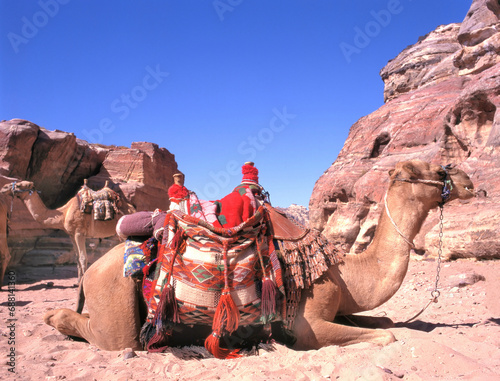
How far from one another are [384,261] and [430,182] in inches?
35.9

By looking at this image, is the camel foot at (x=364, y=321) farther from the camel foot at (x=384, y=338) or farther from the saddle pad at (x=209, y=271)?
the saddle pad at (x=209, y=271)

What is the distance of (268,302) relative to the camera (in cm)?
296

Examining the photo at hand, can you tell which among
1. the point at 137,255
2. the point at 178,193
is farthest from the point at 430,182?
the point at 137,255

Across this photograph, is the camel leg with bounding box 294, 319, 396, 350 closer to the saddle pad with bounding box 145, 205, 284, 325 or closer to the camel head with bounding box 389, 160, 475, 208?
the saddle pad with bounding box 145, 205, 284, 325

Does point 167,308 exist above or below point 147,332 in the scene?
above

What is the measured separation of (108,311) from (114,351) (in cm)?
36

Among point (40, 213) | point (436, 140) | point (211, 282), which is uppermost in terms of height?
point (436, 140)

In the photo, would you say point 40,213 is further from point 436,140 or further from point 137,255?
point 436,140

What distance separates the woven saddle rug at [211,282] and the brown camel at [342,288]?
25cm

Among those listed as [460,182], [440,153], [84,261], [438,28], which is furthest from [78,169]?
[438,28]

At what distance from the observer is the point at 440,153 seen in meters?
12.4

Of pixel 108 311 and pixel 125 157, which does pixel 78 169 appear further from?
pixel 108 311

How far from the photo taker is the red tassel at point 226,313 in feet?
9.49

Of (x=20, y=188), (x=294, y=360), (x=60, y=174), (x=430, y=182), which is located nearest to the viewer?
(x=294, y=360)
